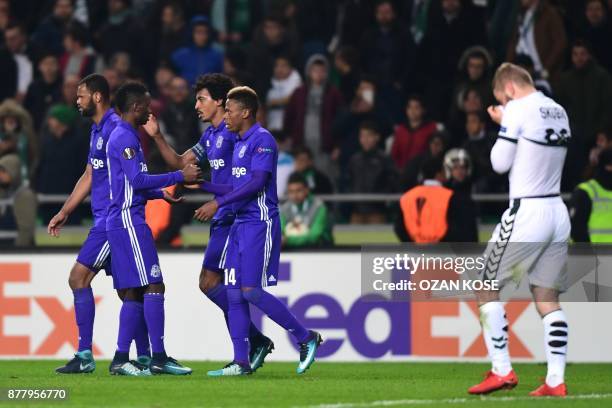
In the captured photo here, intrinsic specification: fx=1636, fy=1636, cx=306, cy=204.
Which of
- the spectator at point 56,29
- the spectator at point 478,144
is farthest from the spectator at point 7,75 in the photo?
the spectator at point 478,144

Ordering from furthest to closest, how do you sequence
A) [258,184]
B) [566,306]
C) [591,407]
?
[566,306], [258,184], [591,407]

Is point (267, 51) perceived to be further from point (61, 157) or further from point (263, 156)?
point (263, 156)

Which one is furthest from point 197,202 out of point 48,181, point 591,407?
point 591,407

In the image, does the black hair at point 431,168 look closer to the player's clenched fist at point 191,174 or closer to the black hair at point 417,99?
the black hair at point 417,99

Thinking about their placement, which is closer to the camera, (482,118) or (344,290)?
(344,290)

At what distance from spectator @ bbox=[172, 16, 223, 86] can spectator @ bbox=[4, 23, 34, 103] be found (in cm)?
215

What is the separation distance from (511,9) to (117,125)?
327 inches

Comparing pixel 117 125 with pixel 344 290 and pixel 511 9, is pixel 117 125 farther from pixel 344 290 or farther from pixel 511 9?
pixel 511 9

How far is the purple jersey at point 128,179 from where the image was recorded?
1212 cm

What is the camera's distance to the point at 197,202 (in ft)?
60.6

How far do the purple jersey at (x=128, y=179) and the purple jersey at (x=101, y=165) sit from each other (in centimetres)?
12

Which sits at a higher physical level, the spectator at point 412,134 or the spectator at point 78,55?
the spectator at point 78,55

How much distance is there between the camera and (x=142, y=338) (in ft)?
41.2

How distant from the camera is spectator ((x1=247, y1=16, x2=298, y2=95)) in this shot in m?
19.6
